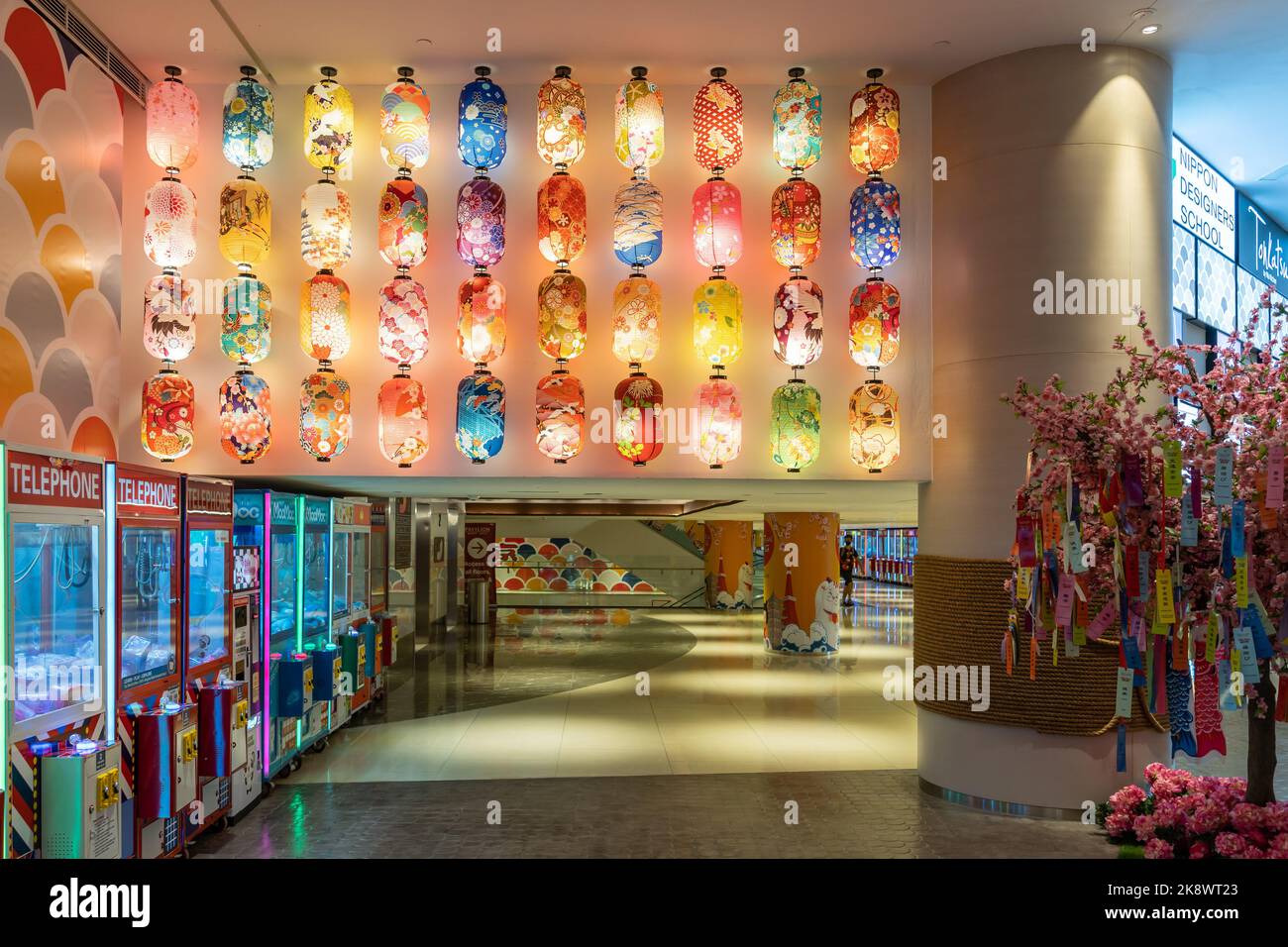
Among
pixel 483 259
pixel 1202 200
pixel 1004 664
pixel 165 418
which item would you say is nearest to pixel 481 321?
pixel 483 259

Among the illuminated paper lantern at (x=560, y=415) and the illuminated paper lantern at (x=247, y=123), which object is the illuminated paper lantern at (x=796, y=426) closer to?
the illuminated paper lantern at (x=560, y=415)

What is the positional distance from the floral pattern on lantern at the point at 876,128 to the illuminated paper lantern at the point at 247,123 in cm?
348

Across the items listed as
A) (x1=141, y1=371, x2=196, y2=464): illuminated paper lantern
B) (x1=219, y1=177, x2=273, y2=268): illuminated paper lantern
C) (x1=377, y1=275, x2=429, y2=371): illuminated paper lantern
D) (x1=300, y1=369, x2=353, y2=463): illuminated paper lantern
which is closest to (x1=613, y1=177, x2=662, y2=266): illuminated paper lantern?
(x1=377, y1=275, x2=429, y2=371): illuminated paper lantern

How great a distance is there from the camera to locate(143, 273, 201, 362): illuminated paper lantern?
591 centimetres

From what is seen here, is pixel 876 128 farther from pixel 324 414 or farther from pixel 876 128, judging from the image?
pixel 324 414

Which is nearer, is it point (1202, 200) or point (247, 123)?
point (247, 123)

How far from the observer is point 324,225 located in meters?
5.99

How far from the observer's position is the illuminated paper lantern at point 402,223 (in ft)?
19.6

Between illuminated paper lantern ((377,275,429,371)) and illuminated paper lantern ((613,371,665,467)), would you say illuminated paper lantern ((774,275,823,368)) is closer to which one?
illuminated paper lantern ((613,371,665,467))

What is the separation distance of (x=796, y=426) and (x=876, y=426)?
51 centimetres

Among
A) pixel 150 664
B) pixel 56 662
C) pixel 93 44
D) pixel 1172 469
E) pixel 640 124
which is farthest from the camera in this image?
pixel 640 124

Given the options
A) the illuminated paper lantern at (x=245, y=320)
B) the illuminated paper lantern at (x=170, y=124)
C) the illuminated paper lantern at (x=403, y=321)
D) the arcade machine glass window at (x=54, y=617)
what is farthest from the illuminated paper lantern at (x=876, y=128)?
the arcade machine glass window at (x=54, y=617)

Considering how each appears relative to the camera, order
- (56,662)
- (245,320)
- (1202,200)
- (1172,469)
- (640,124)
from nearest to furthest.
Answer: (1172,469) < (56,662) < (640,124) < (245,320) < (1202,200)

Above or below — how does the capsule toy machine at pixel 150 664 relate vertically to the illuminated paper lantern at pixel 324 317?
below
